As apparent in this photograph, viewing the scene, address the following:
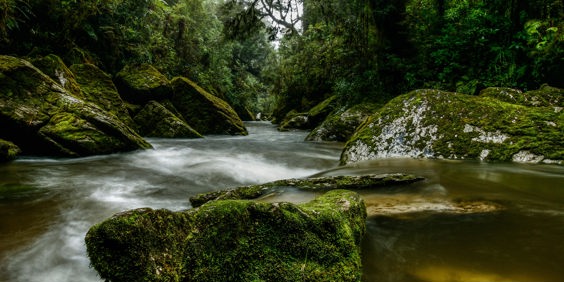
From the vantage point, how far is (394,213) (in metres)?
2.76

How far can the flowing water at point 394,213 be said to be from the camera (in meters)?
1.97

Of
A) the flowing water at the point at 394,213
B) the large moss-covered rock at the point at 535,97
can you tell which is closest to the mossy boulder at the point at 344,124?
the large moss-covered rock at the point at 535,97

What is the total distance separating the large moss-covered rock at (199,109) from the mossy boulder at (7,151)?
644 cm

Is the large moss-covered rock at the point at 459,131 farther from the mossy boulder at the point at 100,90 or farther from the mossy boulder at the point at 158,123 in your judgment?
the mossy boulder at the point at 100,90

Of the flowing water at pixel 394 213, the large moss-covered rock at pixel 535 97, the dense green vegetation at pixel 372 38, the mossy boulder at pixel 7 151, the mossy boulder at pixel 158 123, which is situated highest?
the dense green vegetation at pixel 372 38

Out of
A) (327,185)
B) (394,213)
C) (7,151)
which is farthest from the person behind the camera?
(7,151)

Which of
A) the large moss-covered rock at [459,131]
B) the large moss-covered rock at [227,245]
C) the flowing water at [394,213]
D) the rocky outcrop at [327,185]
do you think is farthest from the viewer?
the large moss-covered rock at [459,131]

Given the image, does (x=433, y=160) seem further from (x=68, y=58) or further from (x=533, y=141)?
(x=68, y=58)

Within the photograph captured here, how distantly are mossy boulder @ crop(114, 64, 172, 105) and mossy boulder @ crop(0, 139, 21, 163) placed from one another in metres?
5.10

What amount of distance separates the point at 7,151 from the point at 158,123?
492 centimetres

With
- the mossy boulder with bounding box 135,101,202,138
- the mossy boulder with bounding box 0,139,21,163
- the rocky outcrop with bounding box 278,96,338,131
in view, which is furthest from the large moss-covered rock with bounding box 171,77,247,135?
the mossy boulder with bounding box 0,139,21,163

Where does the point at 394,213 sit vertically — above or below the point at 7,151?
below

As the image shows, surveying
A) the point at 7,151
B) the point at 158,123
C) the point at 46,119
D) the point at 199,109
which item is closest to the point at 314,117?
the point at 199,109

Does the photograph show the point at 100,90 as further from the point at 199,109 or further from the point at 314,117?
the point at 314,117
